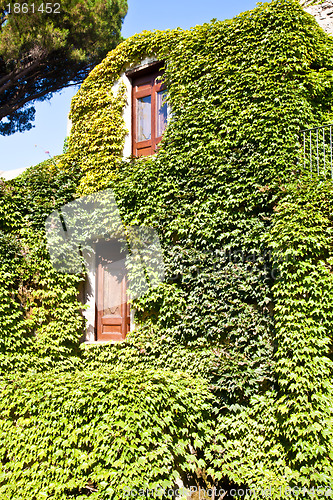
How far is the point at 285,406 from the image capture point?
4992 millimetres

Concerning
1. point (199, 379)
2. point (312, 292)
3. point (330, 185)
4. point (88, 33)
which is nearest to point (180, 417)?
point (199, 379)

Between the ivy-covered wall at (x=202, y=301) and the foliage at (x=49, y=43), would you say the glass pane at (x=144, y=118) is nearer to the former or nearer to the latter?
the ivy-covered wall at (x=202, y=301)

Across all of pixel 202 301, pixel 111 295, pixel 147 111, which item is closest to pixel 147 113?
pixel 147 111

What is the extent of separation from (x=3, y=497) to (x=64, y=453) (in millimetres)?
1116

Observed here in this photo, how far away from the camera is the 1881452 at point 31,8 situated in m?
11.6

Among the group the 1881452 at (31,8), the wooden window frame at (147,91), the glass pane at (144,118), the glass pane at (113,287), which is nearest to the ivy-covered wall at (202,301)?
the wooden window frame at (147,91)

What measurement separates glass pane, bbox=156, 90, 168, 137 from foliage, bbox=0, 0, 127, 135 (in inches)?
269

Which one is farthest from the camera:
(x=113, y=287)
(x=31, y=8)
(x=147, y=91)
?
(x=31, y=8)

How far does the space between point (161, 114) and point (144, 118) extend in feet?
1.90

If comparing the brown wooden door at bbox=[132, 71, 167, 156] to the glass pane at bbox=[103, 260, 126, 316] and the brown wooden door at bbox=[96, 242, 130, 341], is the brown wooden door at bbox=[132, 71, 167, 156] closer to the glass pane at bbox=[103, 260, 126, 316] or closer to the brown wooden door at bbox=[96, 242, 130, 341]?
the brown wooden door at bbox=[96, 242, 130, 341]

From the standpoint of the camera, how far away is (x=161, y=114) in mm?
7629

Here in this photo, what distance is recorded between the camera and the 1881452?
11594 mm

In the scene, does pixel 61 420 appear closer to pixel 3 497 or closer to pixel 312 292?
pixel 3 497

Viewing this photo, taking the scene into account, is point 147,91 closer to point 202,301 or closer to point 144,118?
point 144,118
